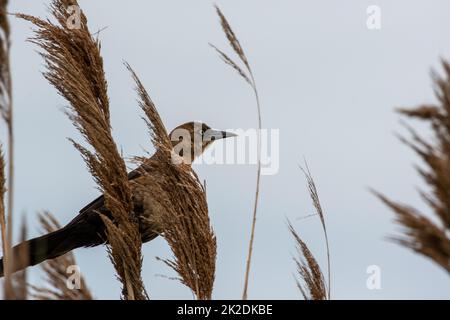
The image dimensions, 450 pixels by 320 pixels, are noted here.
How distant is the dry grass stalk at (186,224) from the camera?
3.17m

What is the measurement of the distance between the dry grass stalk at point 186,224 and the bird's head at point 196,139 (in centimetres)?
267

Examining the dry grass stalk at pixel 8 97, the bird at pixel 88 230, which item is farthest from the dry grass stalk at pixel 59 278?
the bird at pixel 88 230

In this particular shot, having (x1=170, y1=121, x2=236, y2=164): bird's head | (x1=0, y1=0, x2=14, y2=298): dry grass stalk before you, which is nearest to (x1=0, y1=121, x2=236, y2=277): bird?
(x1=170, y1=121, x2=236, y2=164): bird's head

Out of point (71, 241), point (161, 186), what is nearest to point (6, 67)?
point (161, 186)

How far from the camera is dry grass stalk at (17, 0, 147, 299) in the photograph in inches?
135

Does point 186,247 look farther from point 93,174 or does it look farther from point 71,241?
point 71,241

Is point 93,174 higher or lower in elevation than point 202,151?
lower

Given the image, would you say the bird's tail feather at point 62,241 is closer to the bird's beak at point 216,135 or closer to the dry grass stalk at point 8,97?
the bird's beak at point 216,135

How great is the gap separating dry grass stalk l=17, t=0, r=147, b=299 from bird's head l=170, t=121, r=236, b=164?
94.7 inches

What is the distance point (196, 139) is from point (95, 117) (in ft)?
9.00

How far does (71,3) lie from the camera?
3.68 meters

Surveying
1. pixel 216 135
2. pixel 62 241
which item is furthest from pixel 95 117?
pixel 216 135
